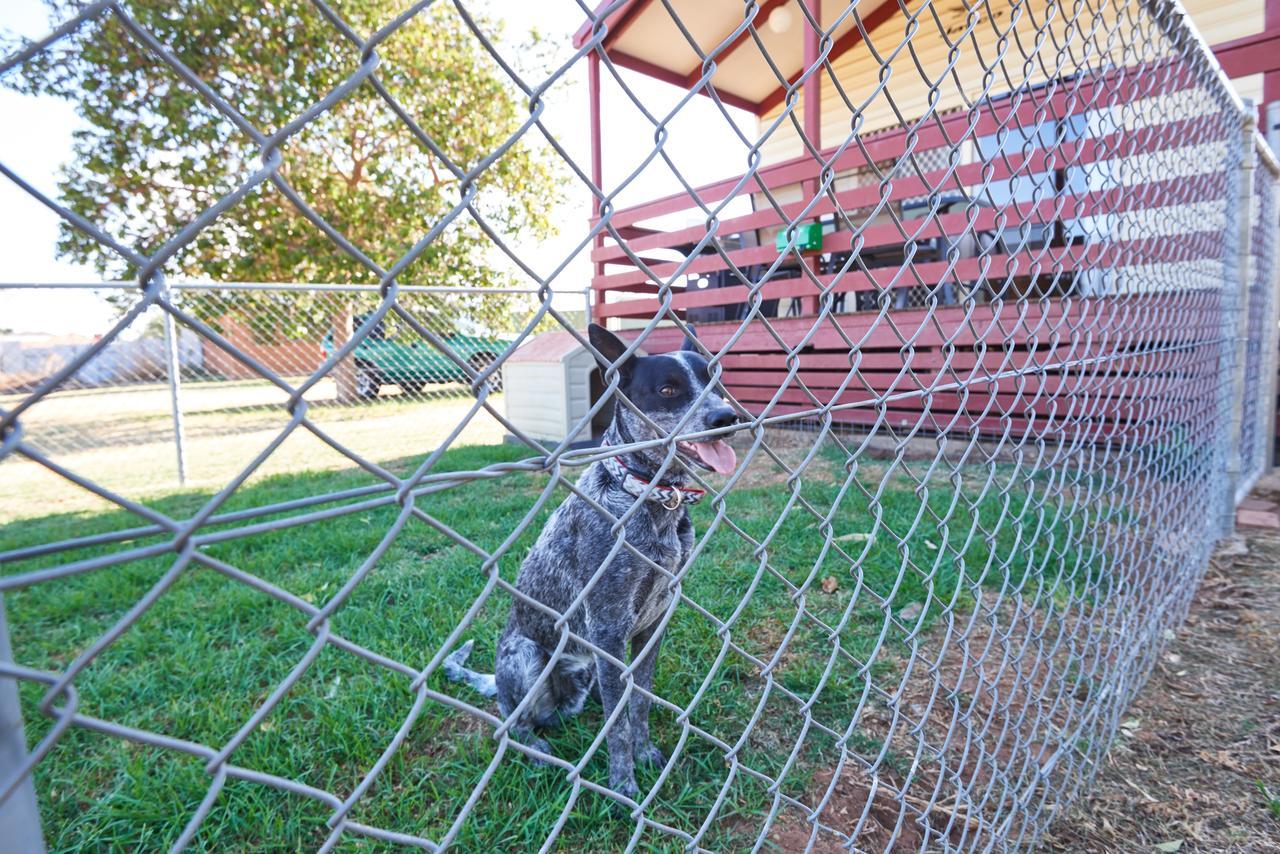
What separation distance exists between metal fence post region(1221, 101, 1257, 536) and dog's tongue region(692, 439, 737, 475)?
10.3 feet

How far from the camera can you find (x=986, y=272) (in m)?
1.64

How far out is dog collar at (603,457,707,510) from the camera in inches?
67.7

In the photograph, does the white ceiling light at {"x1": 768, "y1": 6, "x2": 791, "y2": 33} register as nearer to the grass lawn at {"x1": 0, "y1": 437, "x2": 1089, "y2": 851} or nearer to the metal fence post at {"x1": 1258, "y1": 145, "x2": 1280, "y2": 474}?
the metal fence post at {"x1": 1258, "y1": 145, "x2": 1280, "y2": 474}

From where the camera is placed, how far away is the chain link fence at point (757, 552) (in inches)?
27.0

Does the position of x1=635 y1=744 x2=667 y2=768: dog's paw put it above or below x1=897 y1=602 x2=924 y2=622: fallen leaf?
above

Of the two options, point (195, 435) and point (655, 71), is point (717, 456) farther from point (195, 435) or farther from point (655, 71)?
point (195, 435)

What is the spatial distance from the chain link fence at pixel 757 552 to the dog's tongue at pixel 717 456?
0.09 metres

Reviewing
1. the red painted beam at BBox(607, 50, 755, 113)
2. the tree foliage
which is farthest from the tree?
the red painted beam at BBox(607, 50, 755, 113)

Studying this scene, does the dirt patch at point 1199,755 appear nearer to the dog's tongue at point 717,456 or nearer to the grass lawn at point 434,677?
the grass lawn at point 434,677

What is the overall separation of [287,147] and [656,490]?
28.0ft

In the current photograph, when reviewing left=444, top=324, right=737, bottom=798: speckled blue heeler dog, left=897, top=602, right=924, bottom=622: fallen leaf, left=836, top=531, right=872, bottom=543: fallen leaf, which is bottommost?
left=836, top=531, right=872, bottom=543: fallen leaf

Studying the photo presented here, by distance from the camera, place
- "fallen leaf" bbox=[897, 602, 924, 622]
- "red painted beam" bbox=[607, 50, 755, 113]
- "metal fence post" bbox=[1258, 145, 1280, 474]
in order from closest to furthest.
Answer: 1. "fallen leaf" bbox=[897, 602, 924, 622]
2. "metal fence post" bbox=[1258, 145, 1280, 474]
3. "red painted beam" bbox=[607, 50, 755, 113]

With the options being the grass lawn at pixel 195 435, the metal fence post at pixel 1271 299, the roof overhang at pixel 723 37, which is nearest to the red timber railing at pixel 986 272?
the metal fence post at pixel 1271 299

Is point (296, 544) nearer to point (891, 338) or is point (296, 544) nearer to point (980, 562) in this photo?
point (980, 562)
